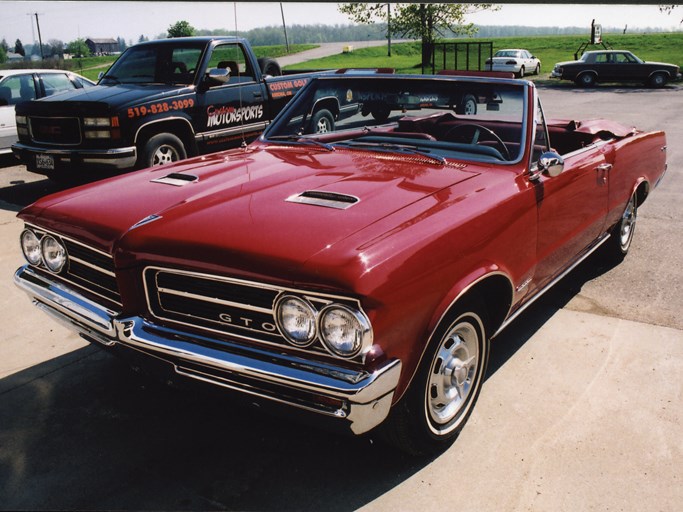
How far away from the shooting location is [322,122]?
431 cm

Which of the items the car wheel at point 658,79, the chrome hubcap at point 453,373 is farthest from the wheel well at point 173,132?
the car wheel at point 658,79

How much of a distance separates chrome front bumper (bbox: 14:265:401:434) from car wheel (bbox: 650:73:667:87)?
28.1 metres

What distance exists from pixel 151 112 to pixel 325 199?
5.31 m

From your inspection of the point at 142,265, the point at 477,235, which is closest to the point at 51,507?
the point at 142,265

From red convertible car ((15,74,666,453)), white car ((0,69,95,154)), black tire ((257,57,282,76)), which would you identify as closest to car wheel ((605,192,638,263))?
red convertible car ((15,74,666,453))

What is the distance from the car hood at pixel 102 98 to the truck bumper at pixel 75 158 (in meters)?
0.45

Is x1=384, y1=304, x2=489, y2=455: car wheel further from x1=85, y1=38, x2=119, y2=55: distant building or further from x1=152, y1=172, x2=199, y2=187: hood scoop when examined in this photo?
x1=85, y1=38, x2=119, y2=55: distant building

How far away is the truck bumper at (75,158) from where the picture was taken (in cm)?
740

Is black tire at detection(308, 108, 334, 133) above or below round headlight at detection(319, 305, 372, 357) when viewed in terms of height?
above

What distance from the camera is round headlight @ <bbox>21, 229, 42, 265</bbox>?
3.39 meters

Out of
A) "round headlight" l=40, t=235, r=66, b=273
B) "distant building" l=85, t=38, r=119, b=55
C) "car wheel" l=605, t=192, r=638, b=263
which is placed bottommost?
"car wheel" l=605, t=192, r=638, b=263

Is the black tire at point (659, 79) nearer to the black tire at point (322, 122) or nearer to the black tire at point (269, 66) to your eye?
the black tire at point (269, 66)

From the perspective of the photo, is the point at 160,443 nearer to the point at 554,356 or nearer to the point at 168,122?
the point at 554,356

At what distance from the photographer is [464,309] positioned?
2.94m
